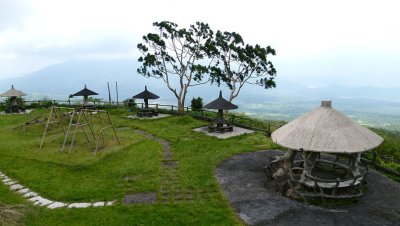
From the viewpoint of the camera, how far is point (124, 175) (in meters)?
14.9

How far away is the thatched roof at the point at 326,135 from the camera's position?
11.5m

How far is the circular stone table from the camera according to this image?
10.1 meters

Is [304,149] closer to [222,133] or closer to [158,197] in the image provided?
[158,197]

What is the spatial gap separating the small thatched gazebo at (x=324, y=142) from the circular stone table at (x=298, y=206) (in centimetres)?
74

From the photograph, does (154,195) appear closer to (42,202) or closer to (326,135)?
(42,202)

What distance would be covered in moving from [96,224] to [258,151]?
1101 cm

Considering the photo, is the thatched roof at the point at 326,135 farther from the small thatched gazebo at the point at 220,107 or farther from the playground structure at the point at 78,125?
the playground structure at the point at 78,125

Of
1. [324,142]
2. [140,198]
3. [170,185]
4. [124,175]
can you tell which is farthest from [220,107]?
[140,198]

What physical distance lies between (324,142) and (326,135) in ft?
1.44

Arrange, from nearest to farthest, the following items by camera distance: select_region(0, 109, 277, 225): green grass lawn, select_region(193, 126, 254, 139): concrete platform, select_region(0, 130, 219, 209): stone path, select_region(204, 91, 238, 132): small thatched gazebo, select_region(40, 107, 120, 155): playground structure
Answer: select_region(0, 109, 277, 225): green grass lawn → select_region(0, 130, 219, 209): stone path → select_region(40, 107, 120, 155): playground structure → select_region(193, 126, 254, 139): concrete platform → select_region(204, 91, 238, 132): small thatched gazebo

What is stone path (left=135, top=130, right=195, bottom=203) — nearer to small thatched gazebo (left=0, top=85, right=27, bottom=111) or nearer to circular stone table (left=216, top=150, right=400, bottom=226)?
circular stone table (left=216, top=150, right=400, bottom=226)

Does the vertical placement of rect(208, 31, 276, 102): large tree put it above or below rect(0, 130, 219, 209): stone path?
above

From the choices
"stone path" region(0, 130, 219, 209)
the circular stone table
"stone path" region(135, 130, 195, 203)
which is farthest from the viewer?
"stone path" region(135, 130, 195, 203)

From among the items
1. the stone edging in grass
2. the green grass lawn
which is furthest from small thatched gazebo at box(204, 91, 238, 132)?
the stone edging in grass
